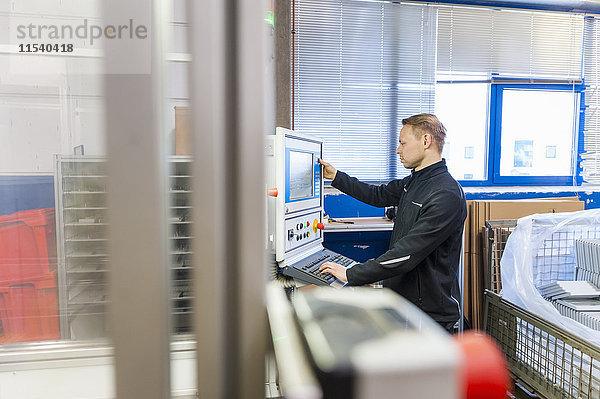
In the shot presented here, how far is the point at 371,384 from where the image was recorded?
0.27 m

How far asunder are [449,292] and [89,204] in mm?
1869

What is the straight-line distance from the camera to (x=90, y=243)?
1.37 feet

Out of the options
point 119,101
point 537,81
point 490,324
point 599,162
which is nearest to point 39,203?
point 119,101

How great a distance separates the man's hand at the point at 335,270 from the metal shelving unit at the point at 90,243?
1438 millimetres

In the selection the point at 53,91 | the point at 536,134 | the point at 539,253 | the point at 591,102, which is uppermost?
the point at 591,102

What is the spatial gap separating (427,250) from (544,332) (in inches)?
24.5

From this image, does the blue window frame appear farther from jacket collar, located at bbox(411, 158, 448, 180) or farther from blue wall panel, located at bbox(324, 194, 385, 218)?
jacket collar, located at bbox(411, 158, 448, 180)

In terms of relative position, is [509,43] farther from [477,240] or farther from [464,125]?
[477,240]

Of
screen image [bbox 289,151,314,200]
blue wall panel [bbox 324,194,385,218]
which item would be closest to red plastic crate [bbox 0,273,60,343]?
screen image [bbox 289,151,314,200]

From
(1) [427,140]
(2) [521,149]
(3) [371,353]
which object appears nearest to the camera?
(3) [371,353]

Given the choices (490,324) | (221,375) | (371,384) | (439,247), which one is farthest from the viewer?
(490,324)

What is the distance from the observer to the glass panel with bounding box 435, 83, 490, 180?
3.36 meters

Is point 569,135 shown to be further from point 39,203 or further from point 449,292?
point 39,203

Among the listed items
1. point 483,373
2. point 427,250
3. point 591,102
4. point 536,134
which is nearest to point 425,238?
point 427,250
